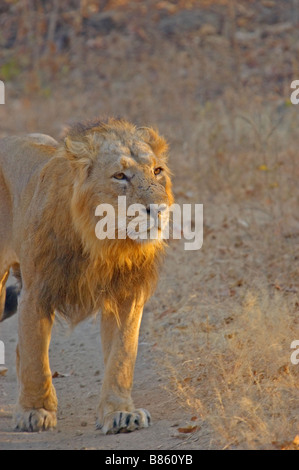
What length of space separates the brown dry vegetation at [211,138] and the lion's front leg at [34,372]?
79 cm

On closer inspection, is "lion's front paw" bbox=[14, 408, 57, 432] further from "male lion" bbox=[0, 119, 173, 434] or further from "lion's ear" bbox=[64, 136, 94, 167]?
"lion's ear" bbox=[64, 136, 94, 167]

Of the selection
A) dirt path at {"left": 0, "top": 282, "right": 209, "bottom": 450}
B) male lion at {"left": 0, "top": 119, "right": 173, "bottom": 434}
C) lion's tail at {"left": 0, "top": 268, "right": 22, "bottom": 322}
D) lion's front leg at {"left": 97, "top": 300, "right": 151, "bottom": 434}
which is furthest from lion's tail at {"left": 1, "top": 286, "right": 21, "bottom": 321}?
lion's front leg at {"left": 97, "top": 300, "right": 151, "bottom": 434}

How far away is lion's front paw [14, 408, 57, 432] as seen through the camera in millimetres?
4281

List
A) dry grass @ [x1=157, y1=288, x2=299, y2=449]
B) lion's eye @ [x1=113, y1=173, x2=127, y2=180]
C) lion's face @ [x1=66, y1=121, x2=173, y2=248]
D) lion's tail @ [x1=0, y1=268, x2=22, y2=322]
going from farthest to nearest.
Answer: lion's tail @ [x1=0, y1=268, x2=22, y2=322] → lion's eye @ [x1=113, y1=173, x2=127, y2=180] → lion's face @ [x1=66, y1=121, x2=173, y2=248] → dry grass @ [x1=157, y1=288, x2=299, y2=449]

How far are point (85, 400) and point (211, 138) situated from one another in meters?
4.94

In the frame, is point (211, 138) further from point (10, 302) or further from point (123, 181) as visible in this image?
point (123, 181)

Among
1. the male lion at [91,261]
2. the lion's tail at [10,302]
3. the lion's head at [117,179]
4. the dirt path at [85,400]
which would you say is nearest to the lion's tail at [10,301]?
the lion's tail at [10,302]

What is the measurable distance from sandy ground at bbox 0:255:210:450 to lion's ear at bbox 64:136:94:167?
3.41ft

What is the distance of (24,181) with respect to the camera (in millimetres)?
5055

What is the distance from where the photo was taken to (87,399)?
505 centimetres

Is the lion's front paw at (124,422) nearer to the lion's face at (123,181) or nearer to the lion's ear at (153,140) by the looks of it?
the lion's face at (123,181)

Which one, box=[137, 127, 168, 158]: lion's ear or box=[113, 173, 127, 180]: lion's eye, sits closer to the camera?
box=[113, 173, 127, 180]: lion's eye

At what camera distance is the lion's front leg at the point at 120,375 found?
4.23m
